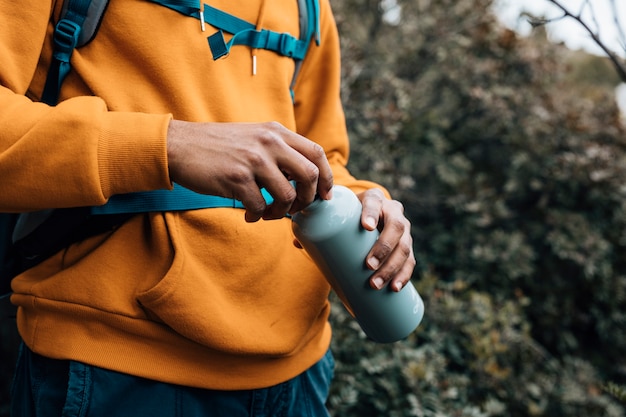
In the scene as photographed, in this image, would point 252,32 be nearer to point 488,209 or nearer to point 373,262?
point 373,262

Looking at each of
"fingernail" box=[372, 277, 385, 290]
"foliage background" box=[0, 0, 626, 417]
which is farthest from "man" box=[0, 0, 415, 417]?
"foliage background" box=[0, 0, 626, 417]

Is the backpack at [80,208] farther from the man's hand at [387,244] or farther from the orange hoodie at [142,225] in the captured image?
the man's hand at [387,244]

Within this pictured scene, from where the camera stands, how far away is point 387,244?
107cm

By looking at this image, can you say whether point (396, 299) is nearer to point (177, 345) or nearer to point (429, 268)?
point (177, 345)

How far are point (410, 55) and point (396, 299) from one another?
2643 millimetres

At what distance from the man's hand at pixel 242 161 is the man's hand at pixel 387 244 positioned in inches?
9.8

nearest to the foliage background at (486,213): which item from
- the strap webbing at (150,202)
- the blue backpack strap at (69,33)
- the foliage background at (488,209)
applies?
the foliage background at (488,209)

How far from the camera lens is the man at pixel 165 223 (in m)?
0.85

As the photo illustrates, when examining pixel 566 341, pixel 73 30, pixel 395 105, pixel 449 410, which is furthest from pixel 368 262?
pixel 566 341

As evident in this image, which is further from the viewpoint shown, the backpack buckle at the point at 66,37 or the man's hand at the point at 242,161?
the backpack buckle at the point at 66,37

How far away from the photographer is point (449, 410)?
203 cm

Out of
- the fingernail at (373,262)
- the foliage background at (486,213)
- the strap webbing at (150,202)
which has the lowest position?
the foliage background at (486,213)

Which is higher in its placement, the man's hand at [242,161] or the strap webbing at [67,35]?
the strap webbing at [67,35]

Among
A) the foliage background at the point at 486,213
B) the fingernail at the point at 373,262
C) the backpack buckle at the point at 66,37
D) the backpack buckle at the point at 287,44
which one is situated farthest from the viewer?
the foliage background at the point at 486,213
